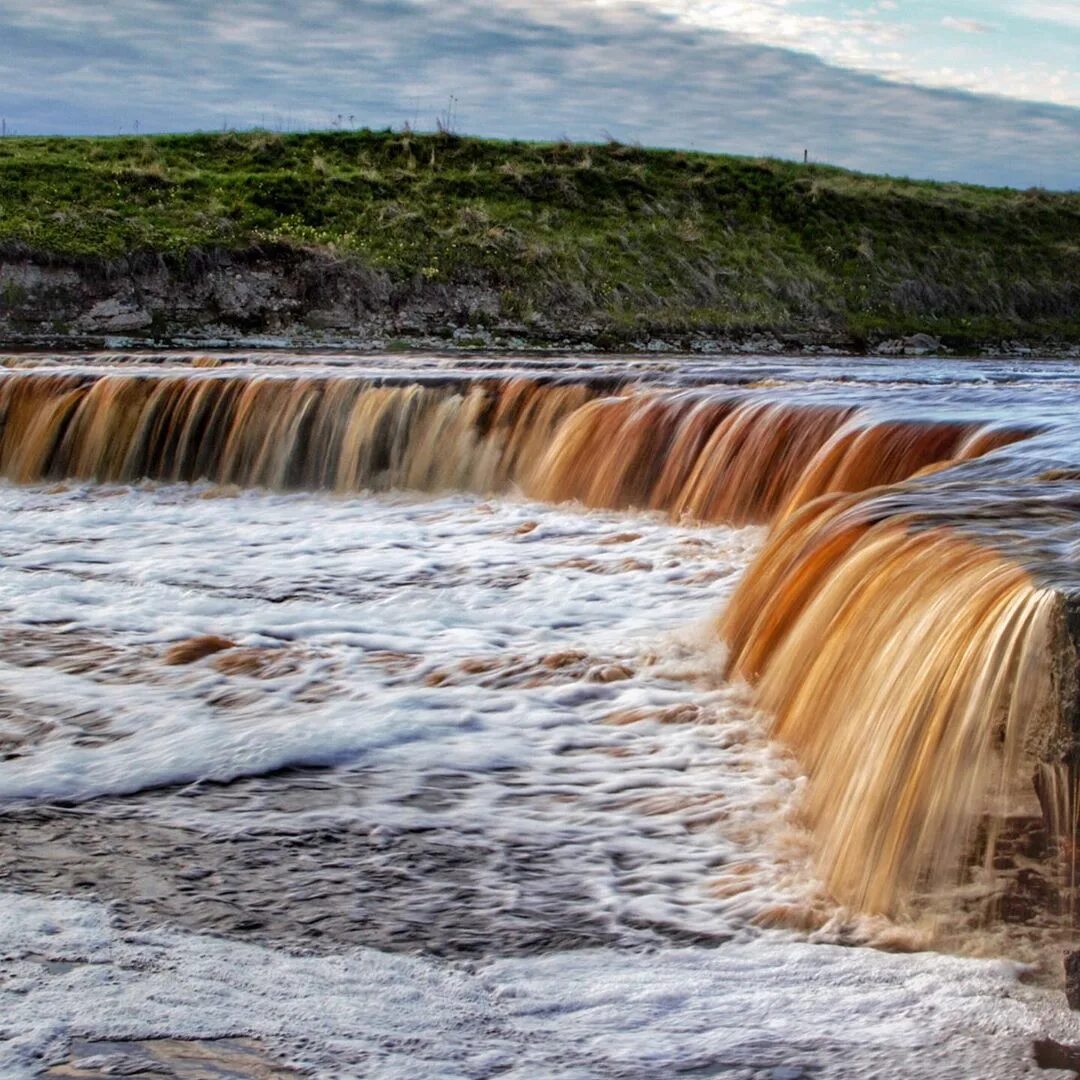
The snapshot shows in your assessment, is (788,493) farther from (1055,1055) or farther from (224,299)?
(224,299)

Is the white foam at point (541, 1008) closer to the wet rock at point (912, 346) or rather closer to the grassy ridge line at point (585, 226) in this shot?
the grassy ridge line at point (585, 226)

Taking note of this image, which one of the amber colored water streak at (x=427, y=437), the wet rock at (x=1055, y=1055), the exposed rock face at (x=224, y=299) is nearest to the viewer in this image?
the wet rock at (x=1055, y=1055)

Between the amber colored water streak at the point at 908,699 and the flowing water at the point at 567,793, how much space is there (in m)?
0.01

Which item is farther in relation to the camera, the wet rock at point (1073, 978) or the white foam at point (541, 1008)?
the wet rock at point (1073, 978)

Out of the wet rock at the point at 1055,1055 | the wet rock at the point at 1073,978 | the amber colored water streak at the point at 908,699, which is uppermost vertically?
the amber colored water streak at the point at 908,699

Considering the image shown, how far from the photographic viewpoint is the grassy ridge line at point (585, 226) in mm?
27625

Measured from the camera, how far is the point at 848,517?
6.43 meters

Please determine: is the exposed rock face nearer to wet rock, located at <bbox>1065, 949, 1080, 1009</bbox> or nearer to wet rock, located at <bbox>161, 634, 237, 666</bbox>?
wet rock, located at <bbox>161, 634, 237, 666</bbox>

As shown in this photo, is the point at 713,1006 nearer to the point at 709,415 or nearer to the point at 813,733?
the point at 813,733

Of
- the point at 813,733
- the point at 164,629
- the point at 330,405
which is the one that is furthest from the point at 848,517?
the point at 330,405

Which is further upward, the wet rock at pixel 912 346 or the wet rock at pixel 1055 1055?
the wet rock at pixel 912 346

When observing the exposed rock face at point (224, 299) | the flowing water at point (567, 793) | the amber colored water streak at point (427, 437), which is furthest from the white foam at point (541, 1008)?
the exposed rock face at point (224, 299)

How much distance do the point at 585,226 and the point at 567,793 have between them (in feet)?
89.0

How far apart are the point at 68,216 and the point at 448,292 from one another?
6978 mm
